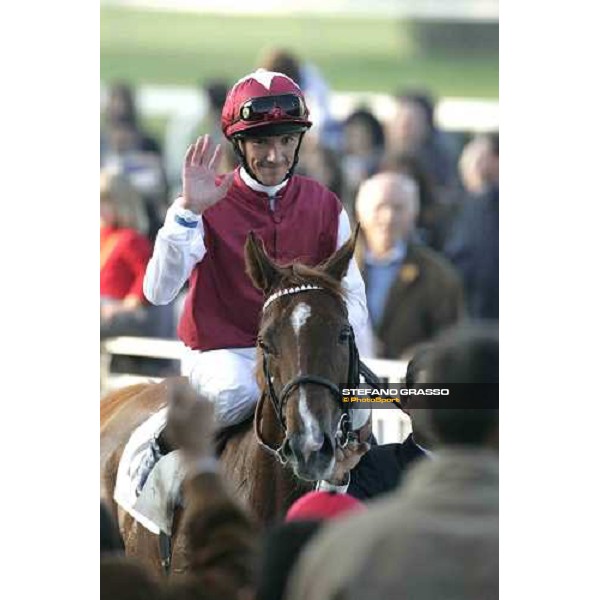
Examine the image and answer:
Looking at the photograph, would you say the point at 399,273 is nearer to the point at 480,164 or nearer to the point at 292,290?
the point at 480,164

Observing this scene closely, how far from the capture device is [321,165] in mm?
4754

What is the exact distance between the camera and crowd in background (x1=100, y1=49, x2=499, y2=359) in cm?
450

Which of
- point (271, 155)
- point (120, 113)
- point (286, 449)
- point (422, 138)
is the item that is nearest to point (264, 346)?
point (286, 449)

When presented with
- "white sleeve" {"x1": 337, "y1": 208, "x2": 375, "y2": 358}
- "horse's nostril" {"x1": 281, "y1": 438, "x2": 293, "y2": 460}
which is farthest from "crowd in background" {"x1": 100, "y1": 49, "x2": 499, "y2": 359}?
"horse's nostril" {"x1": 281, "y1": 438, "x2": 293, "y2": 460}

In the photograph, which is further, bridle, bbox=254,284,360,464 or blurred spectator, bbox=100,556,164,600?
bridle, bbox=254,284,360,464

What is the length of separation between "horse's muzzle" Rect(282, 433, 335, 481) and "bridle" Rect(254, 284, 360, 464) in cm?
8

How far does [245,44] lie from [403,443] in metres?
1.21

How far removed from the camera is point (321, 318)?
415 cm

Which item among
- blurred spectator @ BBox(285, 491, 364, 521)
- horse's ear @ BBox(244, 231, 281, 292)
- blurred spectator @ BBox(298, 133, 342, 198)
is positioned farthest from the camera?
blurred spectator @ BBox(298, 133, 342, 198)

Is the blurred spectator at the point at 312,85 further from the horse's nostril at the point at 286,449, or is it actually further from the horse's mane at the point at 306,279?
the horse's nostril at the point at 286,449

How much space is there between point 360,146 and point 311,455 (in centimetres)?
132

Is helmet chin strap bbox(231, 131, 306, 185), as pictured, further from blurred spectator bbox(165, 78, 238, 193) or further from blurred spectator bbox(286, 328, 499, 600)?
blurred spectator bbox(286, 328, 499, 600)

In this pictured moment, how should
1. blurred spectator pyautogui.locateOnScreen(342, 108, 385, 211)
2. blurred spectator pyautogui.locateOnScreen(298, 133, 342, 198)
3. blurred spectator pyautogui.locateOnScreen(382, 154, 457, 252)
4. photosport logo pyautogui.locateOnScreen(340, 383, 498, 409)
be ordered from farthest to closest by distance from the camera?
blurred spectator pyautogui.locateOnScreen(382, 154, 457, 252)
blurred spectator pyautogui.locateOnScreen(342, 108, 385, 211)
blurred spectator pyautogui.locateOnScreen(298, 133, 342, 198)
photosport logo pyautogui.locateOnScreen(340, 383, 498, 409)
